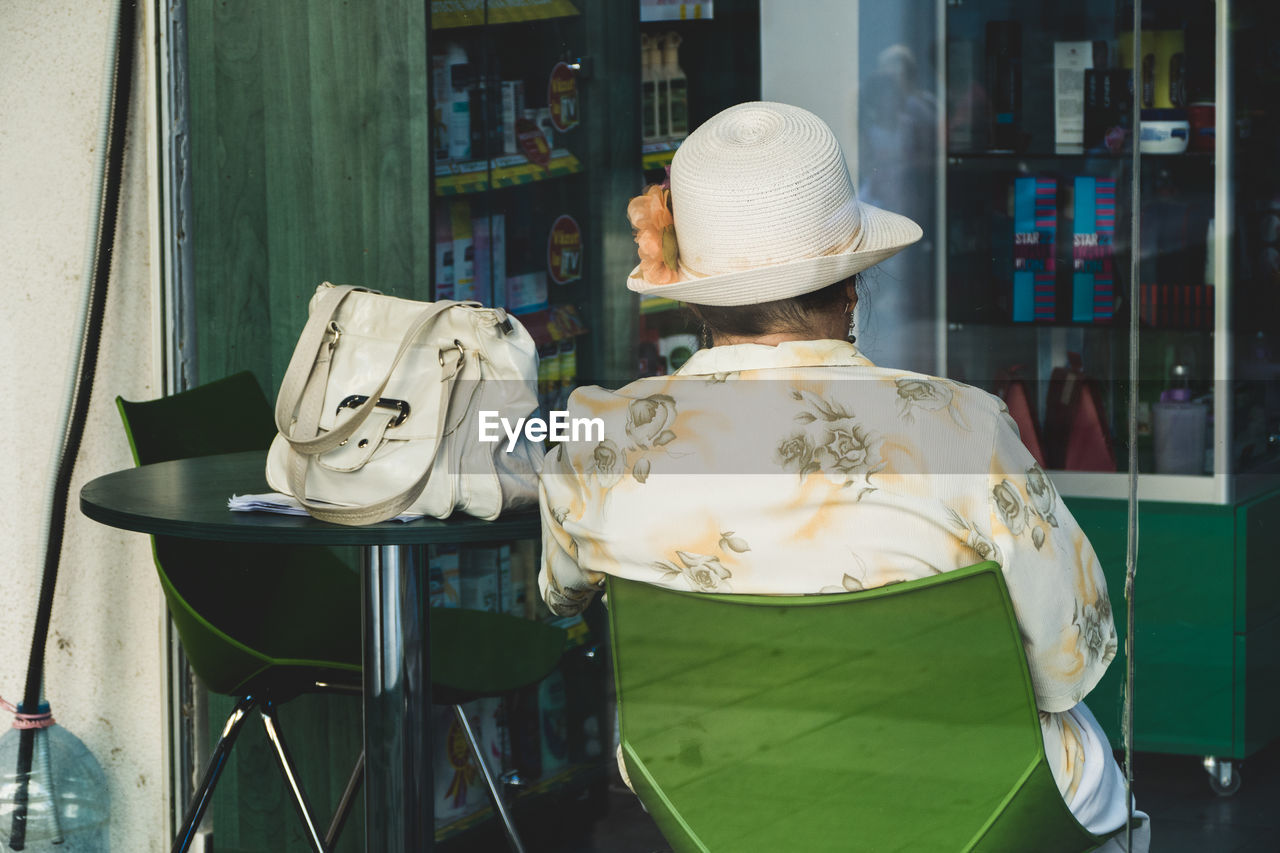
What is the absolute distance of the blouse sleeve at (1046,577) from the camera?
1.33 metres

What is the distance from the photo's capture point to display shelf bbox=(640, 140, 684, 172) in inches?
101

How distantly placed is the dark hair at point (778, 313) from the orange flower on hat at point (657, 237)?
11 centimetres

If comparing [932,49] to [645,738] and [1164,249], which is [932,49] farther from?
[645,738]

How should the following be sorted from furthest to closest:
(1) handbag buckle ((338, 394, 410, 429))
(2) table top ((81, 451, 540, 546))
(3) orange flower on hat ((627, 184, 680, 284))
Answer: (1) handbag buckle ((338, 394, 410, 429))
(2) table top ((81, 451, 540, 546))
(3) orange flower on hat ((627, 184, 680, 284))

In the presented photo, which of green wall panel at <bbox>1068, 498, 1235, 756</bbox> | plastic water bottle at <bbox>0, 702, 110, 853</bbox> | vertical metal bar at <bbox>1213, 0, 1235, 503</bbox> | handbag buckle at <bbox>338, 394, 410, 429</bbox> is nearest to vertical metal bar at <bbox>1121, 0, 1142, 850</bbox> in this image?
green wall panel at <bbox>1068, 498, 1235, 756</bbox>

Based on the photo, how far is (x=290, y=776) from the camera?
227 cm

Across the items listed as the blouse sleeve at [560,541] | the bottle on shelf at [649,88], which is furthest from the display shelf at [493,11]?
the blouse sleeve at [560,541]

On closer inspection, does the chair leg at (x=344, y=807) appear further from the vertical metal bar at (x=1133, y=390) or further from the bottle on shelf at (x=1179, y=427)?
the bottle on shelf at (x=1179, y=427)

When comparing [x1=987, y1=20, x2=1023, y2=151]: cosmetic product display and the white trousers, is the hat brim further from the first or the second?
[x1=987, y1=20, x2=1023, y2=151]: cosmetic product display

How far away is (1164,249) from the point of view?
2.26m

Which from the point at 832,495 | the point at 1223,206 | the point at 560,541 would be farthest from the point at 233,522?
the point at 1223,206

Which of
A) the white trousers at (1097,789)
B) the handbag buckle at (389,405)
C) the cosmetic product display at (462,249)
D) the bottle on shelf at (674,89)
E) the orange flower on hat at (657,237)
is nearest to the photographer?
the white trousers at (1097,789)

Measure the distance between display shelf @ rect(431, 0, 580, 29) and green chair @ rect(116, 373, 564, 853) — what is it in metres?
0.81

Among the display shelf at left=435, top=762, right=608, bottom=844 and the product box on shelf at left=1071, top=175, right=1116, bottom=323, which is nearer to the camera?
the product box on shelf at left=1071, top=175, right=1116, bottom=323
